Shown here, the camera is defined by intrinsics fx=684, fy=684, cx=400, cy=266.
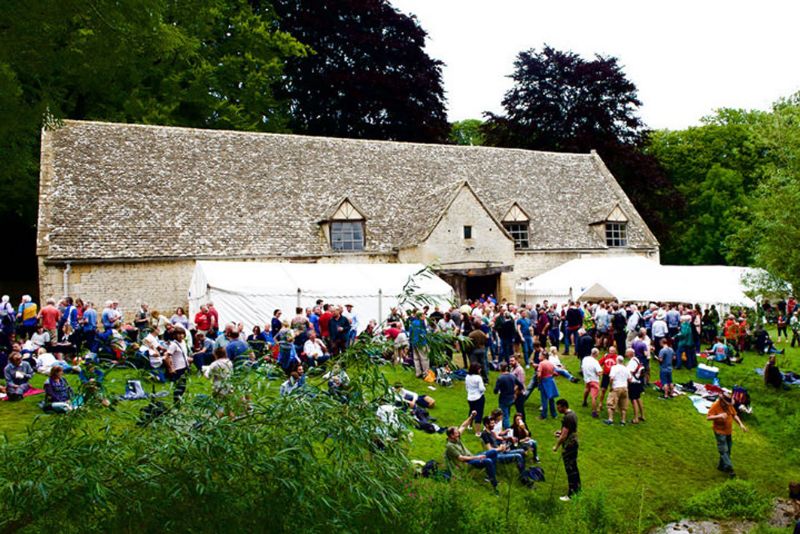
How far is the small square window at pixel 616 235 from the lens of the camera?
111 ft

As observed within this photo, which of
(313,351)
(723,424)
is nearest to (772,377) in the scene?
(723,424)

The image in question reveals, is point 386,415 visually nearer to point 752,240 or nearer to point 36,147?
point 752,240

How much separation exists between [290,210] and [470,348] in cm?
1357

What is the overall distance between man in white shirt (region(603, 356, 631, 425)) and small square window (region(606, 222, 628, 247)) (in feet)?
61.5

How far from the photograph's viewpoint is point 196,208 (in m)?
27.0

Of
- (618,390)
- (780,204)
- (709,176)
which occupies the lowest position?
(618,390)

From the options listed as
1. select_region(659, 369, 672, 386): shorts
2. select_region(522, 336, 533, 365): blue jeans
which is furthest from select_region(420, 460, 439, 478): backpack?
select_region(659, 369, 672, 386): shorts

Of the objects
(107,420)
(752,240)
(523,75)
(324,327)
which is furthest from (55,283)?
(523,75)

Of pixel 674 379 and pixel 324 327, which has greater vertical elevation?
pixel 324 327

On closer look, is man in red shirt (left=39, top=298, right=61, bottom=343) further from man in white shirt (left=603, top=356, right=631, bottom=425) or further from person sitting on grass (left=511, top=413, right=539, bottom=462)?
man in white shirt (left=603, top=356, right=631, bottom=425)

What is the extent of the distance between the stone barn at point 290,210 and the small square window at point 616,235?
0.08 metres

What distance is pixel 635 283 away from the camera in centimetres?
2694

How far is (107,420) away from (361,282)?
15.9m

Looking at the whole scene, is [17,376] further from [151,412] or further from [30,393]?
[151,412]
